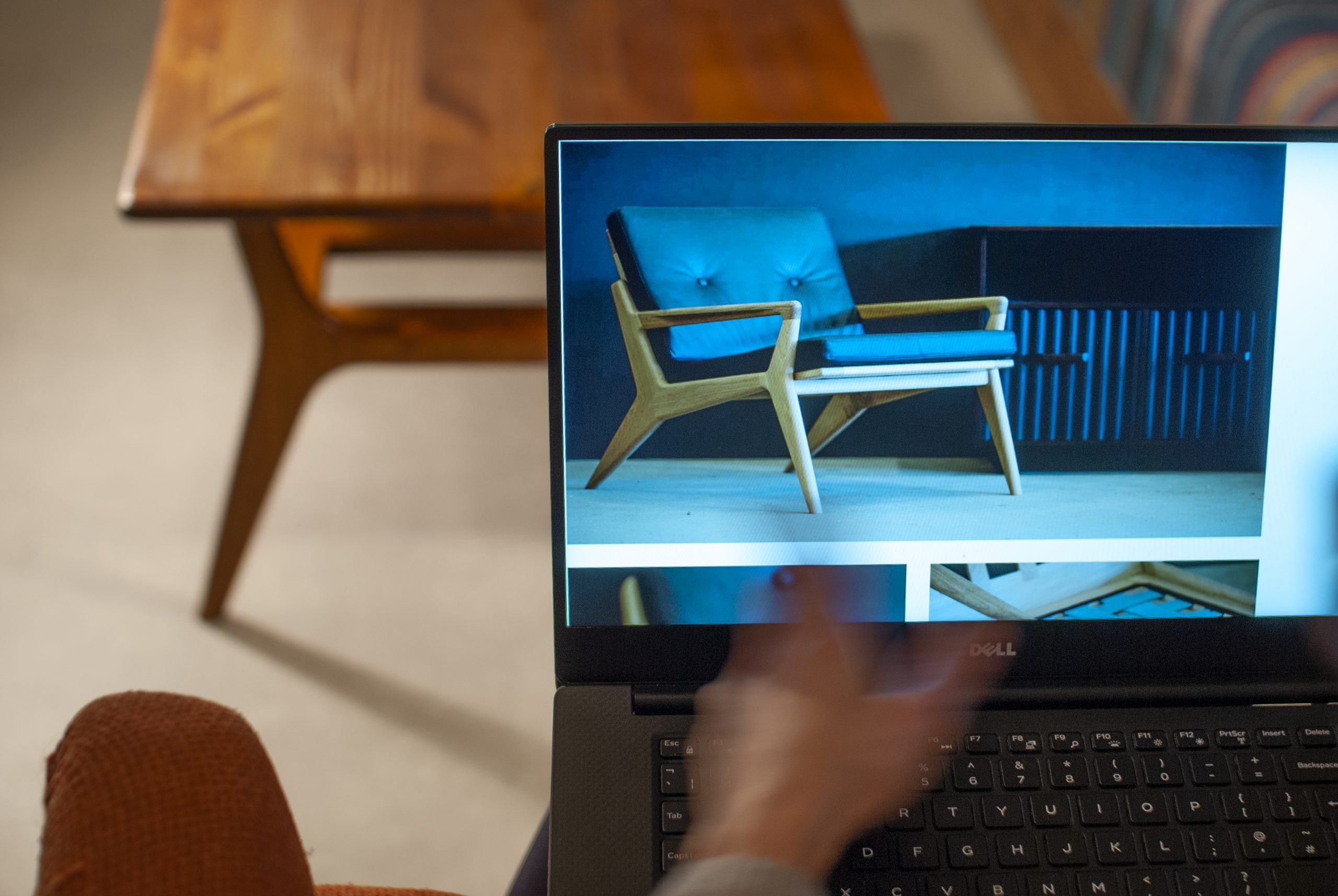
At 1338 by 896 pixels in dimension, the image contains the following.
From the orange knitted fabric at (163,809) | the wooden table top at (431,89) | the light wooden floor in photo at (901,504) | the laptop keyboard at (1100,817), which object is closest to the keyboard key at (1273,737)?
the laptop keyboard at (1100,817)

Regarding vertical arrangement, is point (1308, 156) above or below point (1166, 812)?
above

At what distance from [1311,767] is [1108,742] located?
10cm

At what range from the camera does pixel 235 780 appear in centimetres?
38

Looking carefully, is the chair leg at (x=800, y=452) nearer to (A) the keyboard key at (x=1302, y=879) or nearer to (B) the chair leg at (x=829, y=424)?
(B) the chair leg at (x=829, y=424)

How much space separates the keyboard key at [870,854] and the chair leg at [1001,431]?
0.20 m

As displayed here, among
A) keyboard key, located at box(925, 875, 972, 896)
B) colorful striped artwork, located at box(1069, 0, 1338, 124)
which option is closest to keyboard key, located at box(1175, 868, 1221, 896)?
keyboard key, located at box(925, 875, 972, 896)

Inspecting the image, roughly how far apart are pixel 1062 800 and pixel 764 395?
0.87 ft

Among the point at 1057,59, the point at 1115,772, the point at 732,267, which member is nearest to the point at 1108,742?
the point at 1115,772

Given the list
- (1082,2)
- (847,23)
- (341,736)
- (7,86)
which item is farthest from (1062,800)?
(7,86)

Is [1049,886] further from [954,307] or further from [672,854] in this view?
[954,307]

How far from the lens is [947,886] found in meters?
0.51

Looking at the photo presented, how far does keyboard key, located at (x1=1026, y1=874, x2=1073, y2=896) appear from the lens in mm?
504

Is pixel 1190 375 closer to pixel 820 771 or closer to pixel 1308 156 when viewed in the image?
pixel 1308 156

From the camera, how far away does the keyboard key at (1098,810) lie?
1.71 feet
